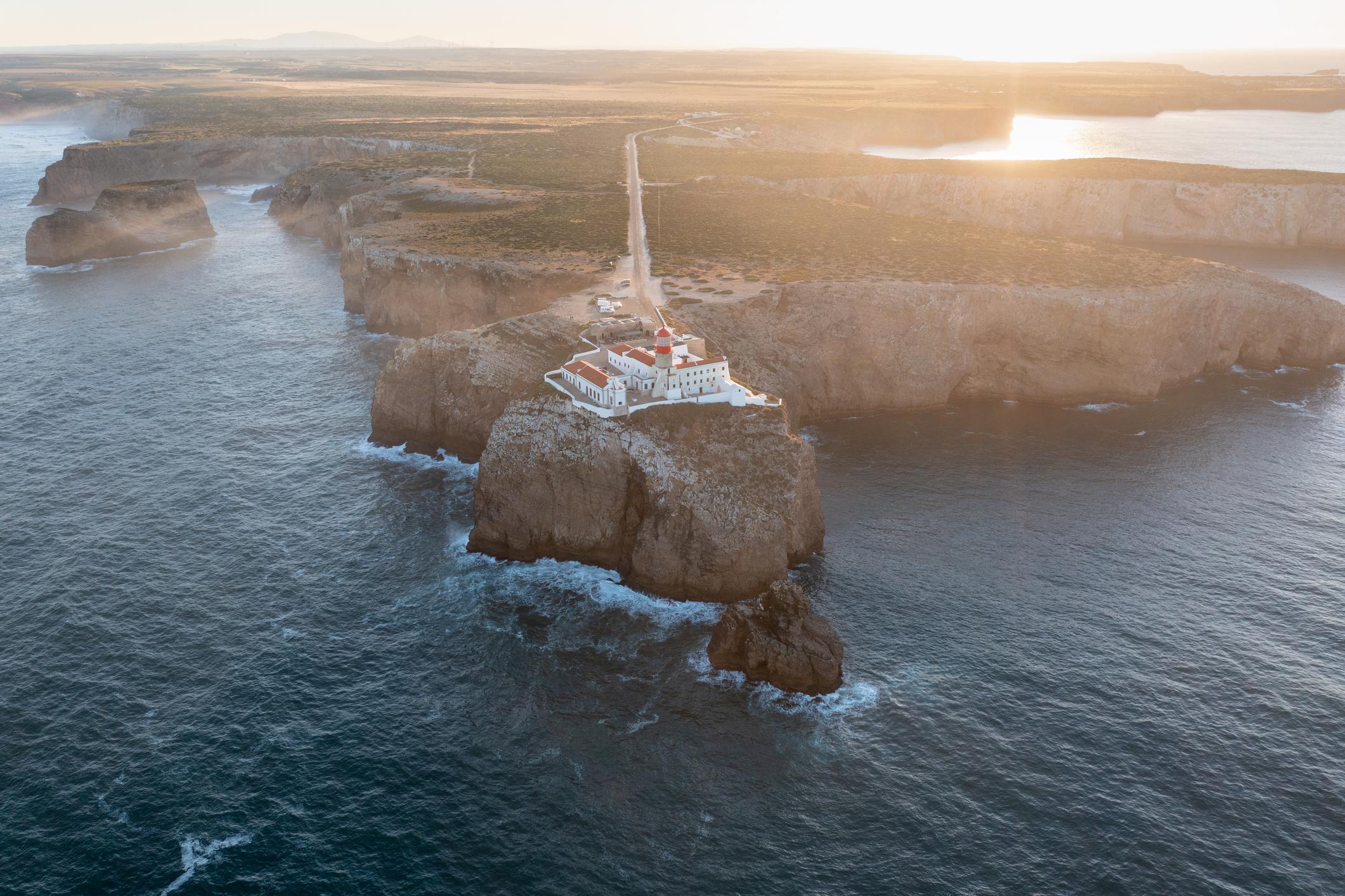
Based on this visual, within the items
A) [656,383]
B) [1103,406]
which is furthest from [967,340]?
[656,383]

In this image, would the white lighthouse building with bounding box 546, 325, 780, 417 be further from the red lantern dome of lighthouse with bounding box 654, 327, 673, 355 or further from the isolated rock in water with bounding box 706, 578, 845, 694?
the isolated rock in water with bounding box 706, 578, 845, 694

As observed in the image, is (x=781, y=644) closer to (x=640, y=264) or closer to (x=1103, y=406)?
(x=1103, y=406)

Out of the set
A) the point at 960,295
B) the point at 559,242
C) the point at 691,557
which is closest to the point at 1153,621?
the point at 691,557

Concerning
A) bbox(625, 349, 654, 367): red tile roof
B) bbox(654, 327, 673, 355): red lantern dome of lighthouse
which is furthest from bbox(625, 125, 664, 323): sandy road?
bbox(654, 327, 673, 355): red lantern dome of lighthouse

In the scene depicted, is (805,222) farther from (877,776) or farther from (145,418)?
(877,776)

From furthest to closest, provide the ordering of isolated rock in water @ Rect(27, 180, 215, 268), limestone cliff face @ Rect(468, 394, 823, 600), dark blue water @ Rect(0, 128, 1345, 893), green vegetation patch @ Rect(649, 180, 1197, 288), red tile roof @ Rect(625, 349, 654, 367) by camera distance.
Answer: isolated rock in water @ Rect(27, 180, 215, 268) → green vegetation patch @ Rect(649, 180, 1197, 288) → red tile roof @ Rect(625, 349, 654, 367) → limestone cliff face @ Rect(468, 394, 823, 600) → dark blue water @ Rect(0, 128, 1345, 893)
